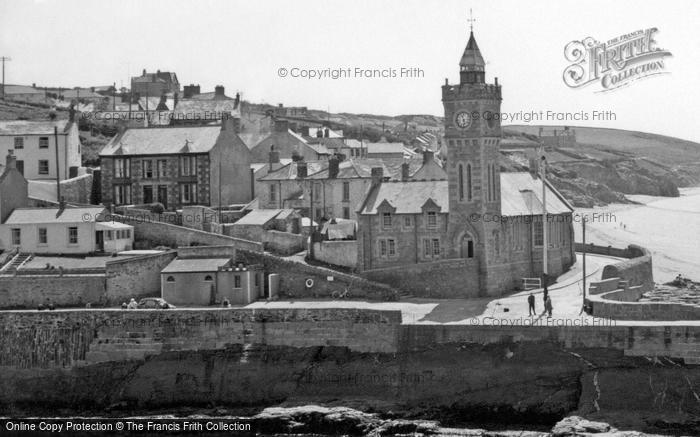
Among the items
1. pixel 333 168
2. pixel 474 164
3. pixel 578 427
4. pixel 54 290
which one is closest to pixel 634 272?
pixel 474 164

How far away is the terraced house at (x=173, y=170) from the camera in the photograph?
241 ft

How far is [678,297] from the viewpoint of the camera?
201 feet

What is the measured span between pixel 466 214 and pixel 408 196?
3782 mm

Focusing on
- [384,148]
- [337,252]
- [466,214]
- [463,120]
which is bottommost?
[337,252]

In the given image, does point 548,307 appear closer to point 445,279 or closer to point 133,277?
point 445,279

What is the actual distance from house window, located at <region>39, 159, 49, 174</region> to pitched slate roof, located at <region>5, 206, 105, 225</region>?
11043 millimetres

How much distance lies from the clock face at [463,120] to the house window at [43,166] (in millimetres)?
25750

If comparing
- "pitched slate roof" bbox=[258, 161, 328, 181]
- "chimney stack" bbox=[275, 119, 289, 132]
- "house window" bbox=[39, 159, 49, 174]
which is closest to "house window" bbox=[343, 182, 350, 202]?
"pitched slate roof" bbox=[258, 161, 328, 181]

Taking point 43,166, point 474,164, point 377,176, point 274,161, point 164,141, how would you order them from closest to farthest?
point 474,164
point 377,176
point 43,166
point 164,141
point 274,161

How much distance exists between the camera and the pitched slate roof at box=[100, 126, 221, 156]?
73562 mm

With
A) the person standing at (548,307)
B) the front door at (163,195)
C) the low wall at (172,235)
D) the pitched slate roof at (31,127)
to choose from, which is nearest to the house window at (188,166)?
the front door at (163,195)

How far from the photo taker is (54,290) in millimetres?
57594

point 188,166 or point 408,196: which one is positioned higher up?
point 188,166

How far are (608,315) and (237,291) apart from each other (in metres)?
15.7
